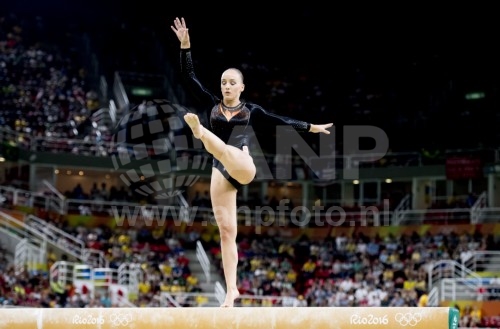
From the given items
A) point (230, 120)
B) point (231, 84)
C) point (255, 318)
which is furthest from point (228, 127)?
point (255, 318)

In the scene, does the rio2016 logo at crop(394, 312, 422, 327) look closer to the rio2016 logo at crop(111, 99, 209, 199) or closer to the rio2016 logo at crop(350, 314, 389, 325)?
the rio2016 logo at crop(350, 314, 389, 325)

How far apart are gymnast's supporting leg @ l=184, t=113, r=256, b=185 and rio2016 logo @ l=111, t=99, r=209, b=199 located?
21.5 m

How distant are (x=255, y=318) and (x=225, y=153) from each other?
1640 millimetres

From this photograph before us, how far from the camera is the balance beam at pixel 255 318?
763 cm

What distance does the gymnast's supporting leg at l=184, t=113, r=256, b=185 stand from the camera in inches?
317

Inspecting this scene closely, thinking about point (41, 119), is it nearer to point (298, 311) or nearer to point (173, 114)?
point (173, 114)

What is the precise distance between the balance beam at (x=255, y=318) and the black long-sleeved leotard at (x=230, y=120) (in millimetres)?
1677

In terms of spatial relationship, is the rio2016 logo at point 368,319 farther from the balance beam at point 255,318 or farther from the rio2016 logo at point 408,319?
the rio2016 logo at point 408,319

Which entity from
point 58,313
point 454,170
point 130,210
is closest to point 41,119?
point 130,210

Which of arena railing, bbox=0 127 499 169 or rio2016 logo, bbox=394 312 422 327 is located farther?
arena railing, bbox=0 127 499 169

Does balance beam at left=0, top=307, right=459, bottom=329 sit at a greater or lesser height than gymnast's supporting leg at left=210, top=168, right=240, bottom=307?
lesser

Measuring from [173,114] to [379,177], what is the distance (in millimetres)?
8135

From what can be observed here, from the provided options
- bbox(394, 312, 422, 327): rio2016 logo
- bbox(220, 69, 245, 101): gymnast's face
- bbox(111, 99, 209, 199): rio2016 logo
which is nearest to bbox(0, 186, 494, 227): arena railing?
bbox(111, 99, 209, 199): rio2016 logo

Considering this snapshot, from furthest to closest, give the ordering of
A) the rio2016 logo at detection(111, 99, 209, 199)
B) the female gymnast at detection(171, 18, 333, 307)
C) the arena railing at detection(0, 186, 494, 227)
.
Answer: the rio2016 logo at detection(111, 99, 209, 199) → the arena railing at detection(0, 186, 494, 227) → the female gymnast at detection(171, 18, 333, 307)
